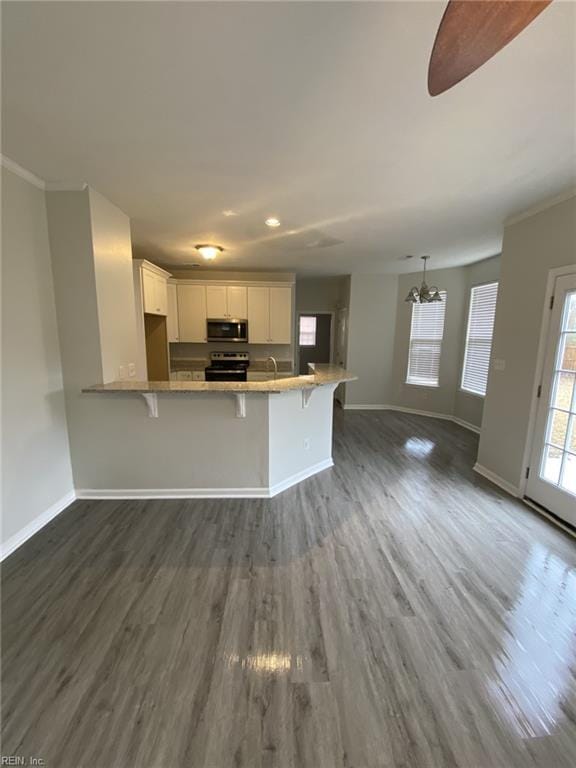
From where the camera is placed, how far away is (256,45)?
120 centimetres

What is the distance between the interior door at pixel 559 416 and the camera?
2.52m

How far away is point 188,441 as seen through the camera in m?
2.83

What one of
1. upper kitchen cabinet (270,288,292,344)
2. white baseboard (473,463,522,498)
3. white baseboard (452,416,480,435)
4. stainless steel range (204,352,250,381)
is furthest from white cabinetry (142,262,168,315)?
white baseboard (452,416,480,435)

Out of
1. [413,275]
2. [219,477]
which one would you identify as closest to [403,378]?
[413,275]

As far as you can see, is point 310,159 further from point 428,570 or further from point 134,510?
point 134,510

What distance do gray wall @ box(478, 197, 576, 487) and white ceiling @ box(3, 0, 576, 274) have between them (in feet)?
0.87

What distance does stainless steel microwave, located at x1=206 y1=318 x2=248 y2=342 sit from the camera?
5293 millimetres

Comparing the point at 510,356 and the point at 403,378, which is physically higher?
the point at 510,356

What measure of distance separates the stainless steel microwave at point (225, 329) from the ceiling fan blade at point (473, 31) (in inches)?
177

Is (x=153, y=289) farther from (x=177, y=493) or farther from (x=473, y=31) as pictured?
(x=473, y=31)

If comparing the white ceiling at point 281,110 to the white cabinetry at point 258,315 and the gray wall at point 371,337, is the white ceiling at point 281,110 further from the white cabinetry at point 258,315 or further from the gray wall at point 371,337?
the gray wall at point 371,337

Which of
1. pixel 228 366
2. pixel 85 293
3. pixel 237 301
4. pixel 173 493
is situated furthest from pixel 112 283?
pixel 228 366

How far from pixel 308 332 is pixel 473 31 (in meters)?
7.60

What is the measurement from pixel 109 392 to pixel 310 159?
7.51 feet
